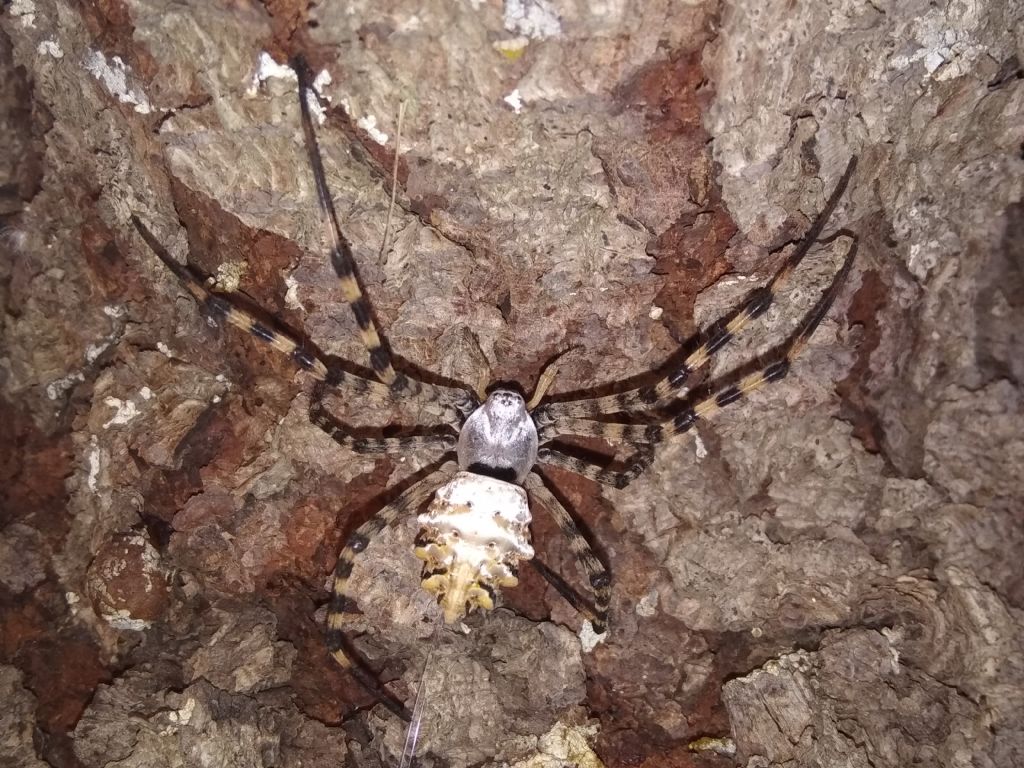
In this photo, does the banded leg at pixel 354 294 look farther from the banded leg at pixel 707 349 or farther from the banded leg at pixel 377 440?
the banded leg at pixel 707 349

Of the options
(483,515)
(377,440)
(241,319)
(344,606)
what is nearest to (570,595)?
(483,515)

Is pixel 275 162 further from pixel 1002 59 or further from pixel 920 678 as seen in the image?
pixel 920 678

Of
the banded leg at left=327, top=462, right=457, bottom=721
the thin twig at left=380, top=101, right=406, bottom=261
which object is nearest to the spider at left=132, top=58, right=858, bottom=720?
Answer: the banded leg at left=327, top=462, right=457, bottom=721

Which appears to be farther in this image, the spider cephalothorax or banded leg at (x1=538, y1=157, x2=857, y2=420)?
the spider cephalothorax

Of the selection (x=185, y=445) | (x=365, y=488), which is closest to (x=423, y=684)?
(x=365, y=488)

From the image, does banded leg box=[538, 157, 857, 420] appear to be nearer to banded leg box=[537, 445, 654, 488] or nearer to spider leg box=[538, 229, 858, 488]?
spider leg box=[538, 229, 858, 488]

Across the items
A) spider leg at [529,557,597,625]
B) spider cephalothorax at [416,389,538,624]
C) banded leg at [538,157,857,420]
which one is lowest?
spider leg at [529,557,597,625]

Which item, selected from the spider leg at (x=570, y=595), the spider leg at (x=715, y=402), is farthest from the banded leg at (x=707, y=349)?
the spider leg at (x=570, y=595)
